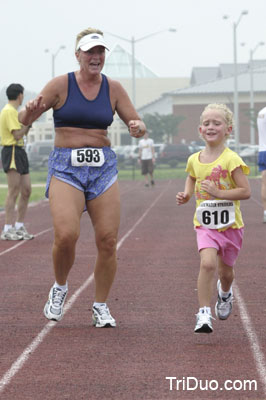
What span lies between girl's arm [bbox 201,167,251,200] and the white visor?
1.20 m

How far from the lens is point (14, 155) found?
1397 centimetres

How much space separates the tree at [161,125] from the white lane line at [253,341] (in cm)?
8448

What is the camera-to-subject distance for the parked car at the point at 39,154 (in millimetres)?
62203

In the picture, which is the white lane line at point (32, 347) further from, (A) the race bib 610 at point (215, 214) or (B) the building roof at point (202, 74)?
(B) the building roof at point (202, 74)

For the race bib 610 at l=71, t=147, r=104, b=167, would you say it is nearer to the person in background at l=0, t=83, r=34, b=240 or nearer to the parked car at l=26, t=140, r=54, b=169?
the person in background at l=0, t=83, r=34, b=240

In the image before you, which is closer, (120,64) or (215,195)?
(215,195)

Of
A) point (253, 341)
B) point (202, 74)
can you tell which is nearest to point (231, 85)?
point (202, 74)

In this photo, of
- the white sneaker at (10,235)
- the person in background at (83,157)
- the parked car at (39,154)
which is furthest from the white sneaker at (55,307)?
the parked car at (39,154)

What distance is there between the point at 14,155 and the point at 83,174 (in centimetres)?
663

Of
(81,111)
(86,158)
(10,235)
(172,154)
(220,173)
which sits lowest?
(172,154)

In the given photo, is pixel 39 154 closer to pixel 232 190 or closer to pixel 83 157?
pixel 83 157

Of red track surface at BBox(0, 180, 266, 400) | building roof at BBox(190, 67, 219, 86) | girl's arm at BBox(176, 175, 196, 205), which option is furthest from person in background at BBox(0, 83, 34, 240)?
building roof at BBox(190, 67, 219, 86)

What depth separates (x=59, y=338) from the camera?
23.1 feet

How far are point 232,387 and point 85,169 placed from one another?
243cm
